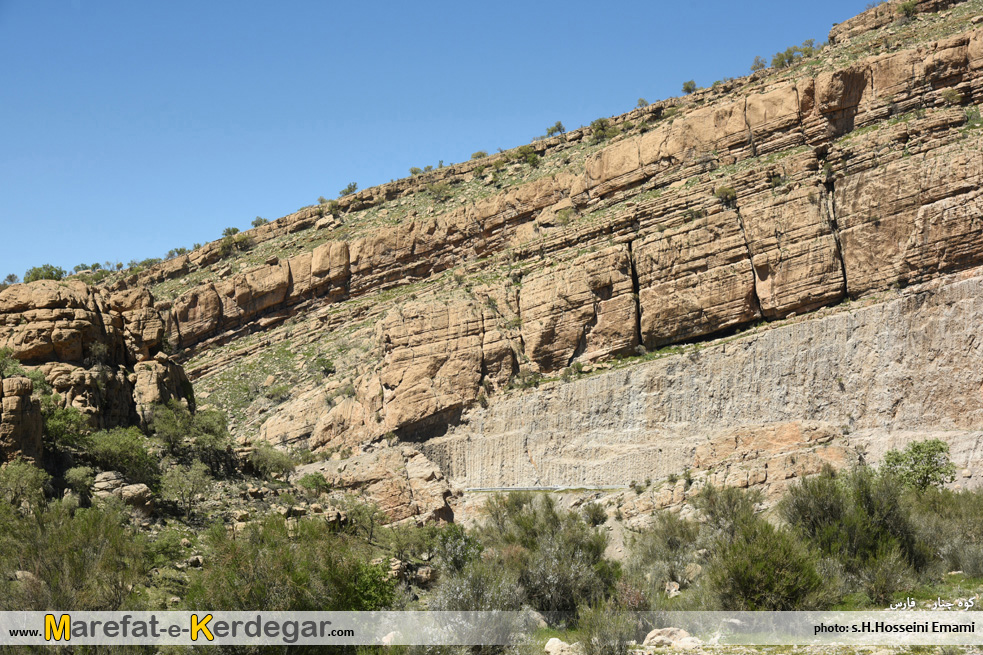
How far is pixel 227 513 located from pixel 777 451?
28.1 metres

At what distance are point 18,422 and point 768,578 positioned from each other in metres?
21.9

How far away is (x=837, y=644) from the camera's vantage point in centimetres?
1909

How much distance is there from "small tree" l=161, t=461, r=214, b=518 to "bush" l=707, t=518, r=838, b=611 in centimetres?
1746

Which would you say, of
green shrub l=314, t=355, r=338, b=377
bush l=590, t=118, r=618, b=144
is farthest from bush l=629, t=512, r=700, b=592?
bush l=590, t=118, r=618, b=144

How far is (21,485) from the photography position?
23.1 m

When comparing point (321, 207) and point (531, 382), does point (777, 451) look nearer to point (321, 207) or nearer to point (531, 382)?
point (531, 382)

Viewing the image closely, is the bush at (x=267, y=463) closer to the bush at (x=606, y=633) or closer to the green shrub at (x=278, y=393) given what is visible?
the bush at (x=606, y=633)

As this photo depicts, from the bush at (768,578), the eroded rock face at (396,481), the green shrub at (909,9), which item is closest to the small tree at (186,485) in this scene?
the eroded rock face at (396,481)

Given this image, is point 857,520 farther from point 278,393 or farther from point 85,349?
point 278,393

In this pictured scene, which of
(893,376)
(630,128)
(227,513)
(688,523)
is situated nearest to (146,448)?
(227,513)

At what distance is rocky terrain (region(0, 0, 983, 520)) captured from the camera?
137 feet

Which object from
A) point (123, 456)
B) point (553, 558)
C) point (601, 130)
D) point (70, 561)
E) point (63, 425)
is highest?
point (601, 130)

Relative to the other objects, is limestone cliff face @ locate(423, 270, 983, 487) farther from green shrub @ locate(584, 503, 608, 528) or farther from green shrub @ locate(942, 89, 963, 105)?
green shrub @ locate(942, 89, 963, 105)

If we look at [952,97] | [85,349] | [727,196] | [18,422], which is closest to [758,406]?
[727,196]
